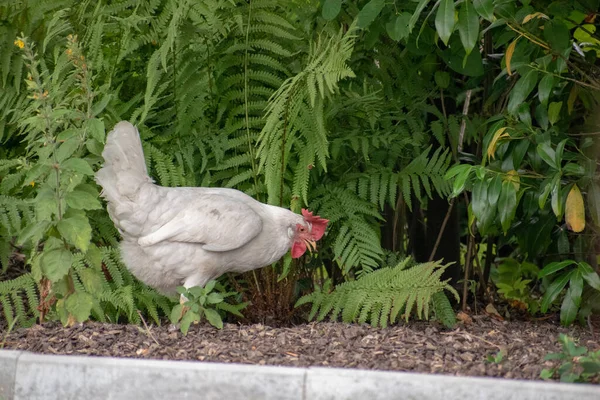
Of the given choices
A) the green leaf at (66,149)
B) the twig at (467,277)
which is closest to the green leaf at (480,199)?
the twig at (467,277)

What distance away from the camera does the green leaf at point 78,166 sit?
12.9ft

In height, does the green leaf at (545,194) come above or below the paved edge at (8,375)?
above

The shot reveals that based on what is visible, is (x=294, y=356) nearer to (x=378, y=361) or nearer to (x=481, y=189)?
(x=378, y=361)

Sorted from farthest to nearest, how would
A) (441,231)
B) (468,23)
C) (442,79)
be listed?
(441,231) < (442,79) < (468,23)

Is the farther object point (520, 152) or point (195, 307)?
point (520, 152)

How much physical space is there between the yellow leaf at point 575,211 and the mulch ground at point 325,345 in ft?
2.02

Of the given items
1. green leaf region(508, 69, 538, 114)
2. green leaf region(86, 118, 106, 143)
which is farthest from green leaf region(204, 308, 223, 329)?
green leaf region(508, 69, 538, 114)

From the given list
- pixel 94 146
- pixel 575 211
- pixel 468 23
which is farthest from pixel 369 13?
pixel 94 146

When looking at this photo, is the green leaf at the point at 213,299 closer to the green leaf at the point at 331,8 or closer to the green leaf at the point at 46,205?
the green leaf at the point at 46,205

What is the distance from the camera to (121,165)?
4461 millimetres

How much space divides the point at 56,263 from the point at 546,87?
99.6 inches

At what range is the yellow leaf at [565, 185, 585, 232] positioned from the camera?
4.20m

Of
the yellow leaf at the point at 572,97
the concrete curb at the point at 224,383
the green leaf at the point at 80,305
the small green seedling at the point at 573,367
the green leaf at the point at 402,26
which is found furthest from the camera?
the yellow leaf at the point at 572,97

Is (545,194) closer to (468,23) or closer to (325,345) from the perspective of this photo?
(468,23)
